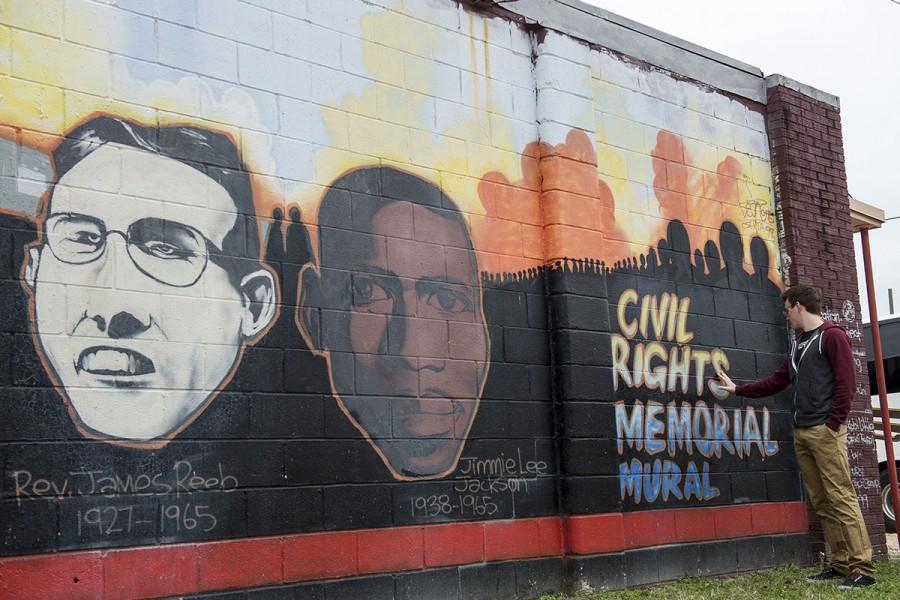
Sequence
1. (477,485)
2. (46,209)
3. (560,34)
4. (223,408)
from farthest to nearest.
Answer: (560,34), (477,485), (223,408), (46,209)

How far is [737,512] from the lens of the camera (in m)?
8.20

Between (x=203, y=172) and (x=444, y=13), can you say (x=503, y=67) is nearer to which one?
Answer: (x=444, y=13)

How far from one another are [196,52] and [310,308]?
1612 mm

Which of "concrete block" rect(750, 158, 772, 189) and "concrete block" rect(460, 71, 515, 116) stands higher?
"concrete block" rect(460, 71, 515, 116)

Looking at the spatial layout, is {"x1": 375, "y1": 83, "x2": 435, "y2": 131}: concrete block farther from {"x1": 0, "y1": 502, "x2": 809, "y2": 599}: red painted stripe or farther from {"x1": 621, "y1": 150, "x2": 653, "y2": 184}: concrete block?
{"x1": 0, "y1": 502, "x2": 809, "y2": 599}: red painted stripe

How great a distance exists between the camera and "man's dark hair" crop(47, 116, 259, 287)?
207 inches

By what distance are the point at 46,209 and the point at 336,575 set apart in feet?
8.50

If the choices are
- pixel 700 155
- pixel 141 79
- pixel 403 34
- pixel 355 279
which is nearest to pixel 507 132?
pixel 403 34

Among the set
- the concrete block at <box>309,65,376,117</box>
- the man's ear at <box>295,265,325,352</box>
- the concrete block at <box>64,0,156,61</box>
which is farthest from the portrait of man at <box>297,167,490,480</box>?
the concrete block at <box>64,0,156,61</box>

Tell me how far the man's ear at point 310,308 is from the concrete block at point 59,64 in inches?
60.7

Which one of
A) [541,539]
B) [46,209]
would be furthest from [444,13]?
[541,539]

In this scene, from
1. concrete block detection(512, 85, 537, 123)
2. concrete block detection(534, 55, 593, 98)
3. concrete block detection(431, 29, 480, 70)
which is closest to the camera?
concrete block detection(431, 29, 480, 70)

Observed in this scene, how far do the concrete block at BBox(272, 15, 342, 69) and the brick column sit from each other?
4683 mm

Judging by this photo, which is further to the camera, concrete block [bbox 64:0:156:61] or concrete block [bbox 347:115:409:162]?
concrete block [bbox 347:115:409:162]
